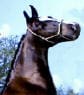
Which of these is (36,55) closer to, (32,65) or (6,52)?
(32,65)

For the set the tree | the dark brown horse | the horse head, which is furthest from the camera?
the tree

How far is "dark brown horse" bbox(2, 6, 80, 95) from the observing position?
542cm

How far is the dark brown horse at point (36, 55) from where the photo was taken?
17.8 ft

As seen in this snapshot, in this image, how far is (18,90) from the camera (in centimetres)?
544

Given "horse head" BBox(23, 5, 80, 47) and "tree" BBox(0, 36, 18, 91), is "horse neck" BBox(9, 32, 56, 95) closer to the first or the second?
"horse head" BBox(23, 5, 80, 47)

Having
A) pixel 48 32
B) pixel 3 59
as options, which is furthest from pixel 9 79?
pixel 3 59

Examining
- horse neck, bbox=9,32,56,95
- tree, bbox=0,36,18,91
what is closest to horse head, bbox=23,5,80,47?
horse neck, bbox=9,32,56,95

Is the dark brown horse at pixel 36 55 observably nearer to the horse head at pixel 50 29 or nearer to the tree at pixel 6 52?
the horse head at pixel 50 29

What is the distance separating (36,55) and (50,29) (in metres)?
0.40

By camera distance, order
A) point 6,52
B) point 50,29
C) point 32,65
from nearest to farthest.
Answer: point 32,65
point 50,29
point 6,52

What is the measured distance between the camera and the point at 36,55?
5.57 metres

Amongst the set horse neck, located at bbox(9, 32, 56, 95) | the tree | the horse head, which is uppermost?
the horse head

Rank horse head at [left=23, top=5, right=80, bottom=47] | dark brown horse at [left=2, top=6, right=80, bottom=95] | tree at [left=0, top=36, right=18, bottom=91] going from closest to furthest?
dark brown horse at [left=2, top=6, right=80, bottom=95]
horse head at [left=23, top=5, right=80, bottom=47]
tree at [left=0, top=36, right=18, bottom=91]

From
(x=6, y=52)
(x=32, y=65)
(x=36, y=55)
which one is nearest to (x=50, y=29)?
(x=36, y=55)
